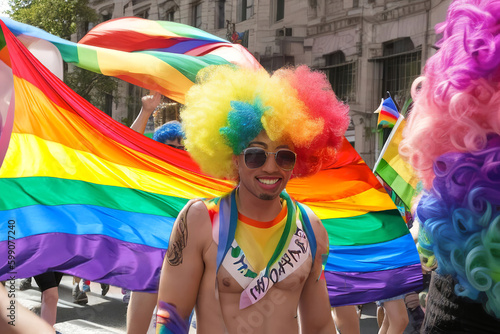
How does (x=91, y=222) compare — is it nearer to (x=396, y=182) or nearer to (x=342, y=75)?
(x=396, y=182)

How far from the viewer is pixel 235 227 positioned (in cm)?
306

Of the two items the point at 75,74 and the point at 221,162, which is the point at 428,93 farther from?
the point at 75,74


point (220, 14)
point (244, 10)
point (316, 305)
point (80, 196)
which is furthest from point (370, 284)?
point (220, 14)

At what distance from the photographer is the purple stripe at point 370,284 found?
411 cm

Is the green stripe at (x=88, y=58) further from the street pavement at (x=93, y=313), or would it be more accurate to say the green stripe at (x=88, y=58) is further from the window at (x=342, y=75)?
the window at (x=342, y=75)

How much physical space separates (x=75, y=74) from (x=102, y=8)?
8.96 metres

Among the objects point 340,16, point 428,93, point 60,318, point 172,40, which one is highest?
point 340,16

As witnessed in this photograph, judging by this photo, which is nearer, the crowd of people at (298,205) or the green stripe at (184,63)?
the crowd of people at (298,205)

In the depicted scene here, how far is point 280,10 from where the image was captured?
24.4m

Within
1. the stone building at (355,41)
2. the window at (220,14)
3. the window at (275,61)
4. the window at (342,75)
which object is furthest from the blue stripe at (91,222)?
the window at (220,14)

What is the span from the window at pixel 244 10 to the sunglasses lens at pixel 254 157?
2362 cm

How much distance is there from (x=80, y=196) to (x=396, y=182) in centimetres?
288

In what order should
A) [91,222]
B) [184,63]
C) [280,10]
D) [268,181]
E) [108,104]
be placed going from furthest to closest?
[108,104] < [280,10] < [184,63] < [91,222] < [268,181]

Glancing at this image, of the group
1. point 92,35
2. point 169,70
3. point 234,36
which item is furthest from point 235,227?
point 234,36
